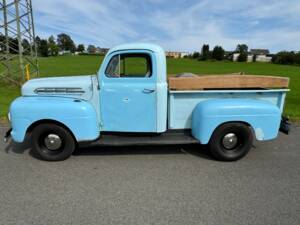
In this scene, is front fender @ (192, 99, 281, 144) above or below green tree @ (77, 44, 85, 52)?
below

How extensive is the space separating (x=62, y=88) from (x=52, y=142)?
940 millimetres

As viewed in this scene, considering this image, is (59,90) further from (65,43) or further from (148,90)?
(65,43)

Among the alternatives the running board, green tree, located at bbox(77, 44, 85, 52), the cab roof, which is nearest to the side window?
the cab roof

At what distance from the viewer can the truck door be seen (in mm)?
3801

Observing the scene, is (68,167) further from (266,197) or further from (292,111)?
(292,111)

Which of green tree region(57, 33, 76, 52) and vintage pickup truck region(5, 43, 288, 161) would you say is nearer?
vintage pickup truck region(5, 43, 288, 161)

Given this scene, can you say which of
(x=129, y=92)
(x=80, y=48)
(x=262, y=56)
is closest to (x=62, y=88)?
(x=129, y=92)

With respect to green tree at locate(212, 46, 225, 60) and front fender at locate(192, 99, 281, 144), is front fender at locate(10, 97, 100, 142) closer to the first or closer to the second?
front fender at locate(192, 99, 281, 144)

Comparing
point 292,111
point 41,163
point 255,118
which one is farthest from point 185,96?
point 292,111

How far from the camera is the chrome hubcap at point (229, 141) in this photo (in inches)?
155

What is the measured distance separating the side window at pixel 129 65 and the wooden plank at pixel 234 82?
1.52 ft

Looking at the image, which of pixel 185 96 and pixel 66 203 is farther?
pixel 185 96

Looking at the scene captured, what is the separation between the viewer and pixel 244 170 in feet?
12.0

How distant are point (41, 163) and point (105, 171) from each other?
1.16m
